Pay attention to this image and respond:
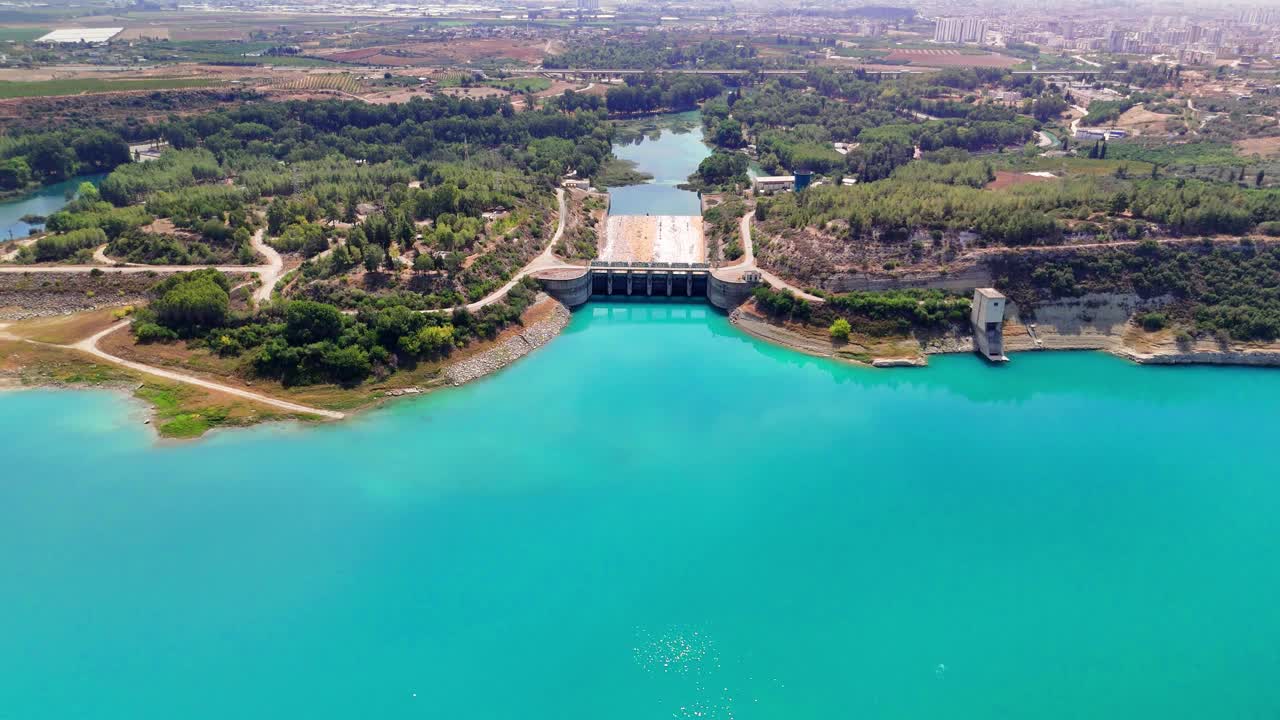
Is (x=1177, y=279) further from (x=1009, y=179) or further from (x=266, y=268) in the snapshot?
(x=266, y=268)

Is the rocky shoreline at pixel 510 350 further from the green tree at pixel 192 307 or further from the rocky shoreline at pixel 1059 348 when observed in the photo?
the green tree at pixel 192 307

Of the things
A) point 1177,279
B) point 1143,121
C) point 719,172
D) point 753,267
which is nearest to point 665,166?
point 719,172

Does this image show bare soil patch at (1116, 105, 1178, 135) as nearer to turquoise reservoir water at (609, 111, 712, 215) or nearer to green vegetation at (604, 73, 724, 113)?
turquoise reservoir water at (609, 111, 712, 215)

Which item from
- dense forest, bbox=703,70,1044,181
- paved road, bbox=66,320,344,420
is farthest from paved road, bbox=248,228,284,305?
dense forest, bbox=703,70,1044,181

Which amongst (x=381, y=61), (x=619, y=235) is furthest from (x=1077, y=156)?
(x=381, y=61)

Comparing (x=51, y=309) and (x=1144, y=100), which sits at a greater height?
(x=1144, y=100)

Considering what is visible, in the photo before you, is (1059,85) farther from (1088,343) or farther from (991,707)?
(991,707)
